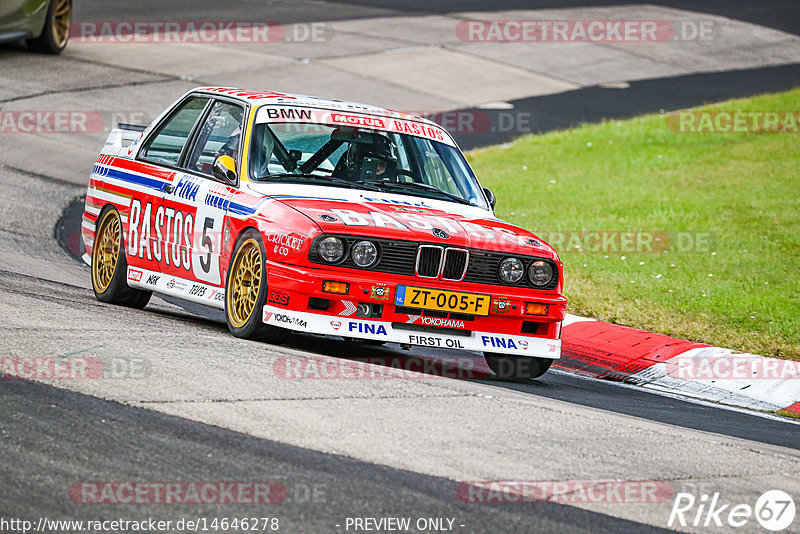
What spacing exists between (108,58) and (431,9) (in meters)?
9.69

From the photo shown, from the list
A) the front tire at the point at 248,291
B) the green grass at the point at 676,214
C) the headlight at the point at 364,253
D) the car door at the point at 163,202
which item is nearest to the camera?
the headlight at the point at 364,253

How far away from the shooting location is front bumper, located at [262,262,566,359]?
24.4ft

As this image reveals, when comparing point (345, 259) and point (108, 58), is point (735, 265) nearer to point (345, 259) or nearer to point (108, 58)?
point (345, 259)

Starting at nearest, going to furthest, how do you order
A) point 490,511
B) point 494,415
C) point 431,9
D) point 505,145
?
1. point 490,511
2. point 494,415
3. point 505,145
4. point 431,9

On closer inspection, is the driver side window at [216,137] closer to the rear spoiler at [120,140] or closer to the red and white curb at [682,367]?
the rear spoiler at [120,140]

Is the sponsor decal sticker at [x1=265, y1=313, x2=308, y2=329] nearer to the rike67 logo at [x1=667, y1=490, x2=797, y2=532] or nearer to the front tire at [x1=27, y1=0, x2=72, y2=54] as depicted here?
the rike67 logo at [x1=667, y1=490, x2=797, y2=532]

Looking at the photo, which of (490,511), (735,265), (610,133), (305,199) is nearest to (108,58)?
(610,133)

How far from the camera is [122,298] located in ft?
31.0

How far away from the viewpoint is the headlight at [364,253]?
7.53m

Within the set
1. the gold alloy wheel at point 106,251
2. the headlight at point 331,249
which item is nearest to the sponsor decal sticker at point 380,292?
the headlight at point 331,249

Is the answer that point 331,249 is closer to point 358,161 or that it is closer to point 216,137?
point 358,161

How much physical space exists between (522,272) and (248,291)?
171 cm

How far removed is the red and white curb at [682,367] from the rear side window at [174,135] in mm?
3283

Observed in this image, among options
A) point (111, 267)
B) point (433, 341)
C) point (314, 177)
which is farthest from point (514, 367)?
point (111, 267)
